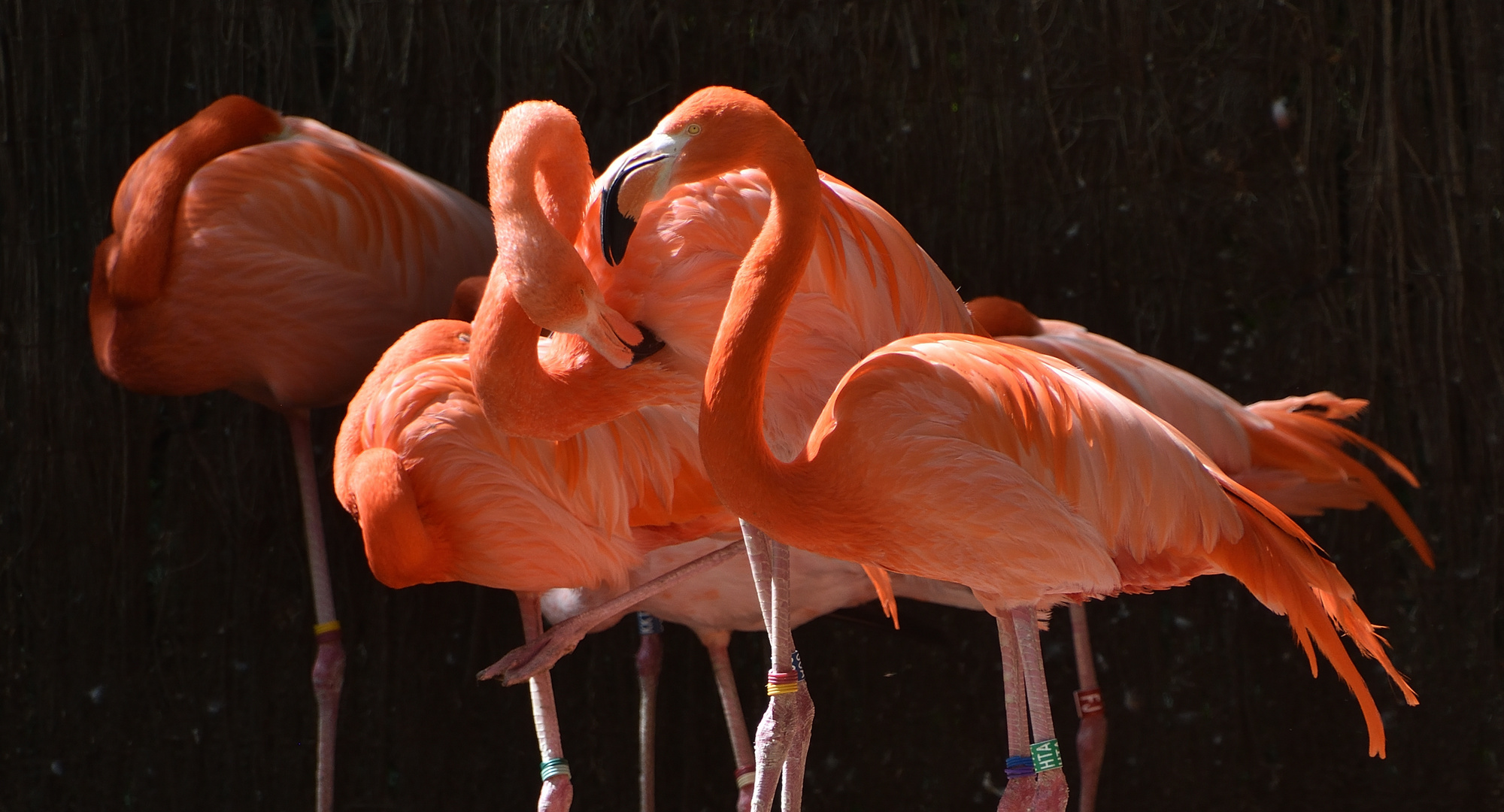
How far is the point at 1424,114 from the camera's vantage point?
3348 millimetres

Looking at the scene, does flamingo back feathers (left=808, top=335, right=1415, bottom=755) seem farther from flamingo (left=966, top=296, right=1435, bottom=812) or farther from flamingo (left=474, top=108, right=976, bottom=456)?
flamingo (left=966, top=296, right=1435, bottom=812)

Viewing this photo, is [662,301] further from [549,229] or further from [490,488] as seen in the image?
[490,488]

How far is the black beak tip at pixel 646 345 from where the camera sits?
2.20 metres

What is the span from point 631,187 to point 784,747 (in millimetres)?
1046

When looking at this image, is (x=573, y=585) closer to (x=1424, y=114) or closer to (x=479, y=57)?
(x=479, y=57)

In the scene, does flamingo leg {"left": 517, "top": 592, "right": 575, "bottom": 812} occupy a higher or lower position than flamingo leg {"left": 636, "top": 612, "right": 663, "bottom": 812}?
higher

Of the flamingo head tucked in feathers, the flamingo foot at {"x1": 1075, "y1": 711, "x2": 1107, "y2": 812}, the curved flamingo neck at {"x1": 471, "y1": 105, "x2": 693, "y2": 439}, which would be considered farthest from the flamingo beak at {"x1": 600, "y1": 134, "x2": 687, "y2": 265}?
the flamingo foot at {"x1": 1075, "y1": 711, "x2": 1107, "y2": 812}

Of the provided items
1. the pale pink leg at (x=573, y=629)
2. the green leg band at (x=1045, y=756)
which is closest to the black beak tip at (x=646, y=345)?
the pale pink leg at (x=573, y=629)

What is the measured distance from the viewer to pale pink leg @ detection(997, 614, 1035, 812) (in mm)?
2232

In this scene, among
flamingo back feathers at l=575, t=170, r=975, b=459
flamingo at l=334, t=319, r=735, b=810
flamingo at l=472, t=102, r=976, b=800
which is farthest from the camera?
flamingo at l=334, t=319, r=735, b=810

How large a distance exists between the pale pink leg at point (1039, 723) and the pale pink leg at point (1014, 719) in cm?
3

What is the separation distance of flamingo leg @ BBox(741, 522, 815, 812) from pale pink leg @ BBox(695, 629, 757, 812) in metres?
0.69

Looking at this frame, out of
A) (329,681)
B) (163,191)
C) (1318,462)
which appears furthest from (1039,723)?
(163,191)

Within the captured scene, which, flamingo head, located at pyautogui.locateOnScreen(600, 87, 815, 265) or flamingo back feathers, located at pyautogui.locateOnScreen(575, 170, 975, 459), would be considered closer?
flamingo head, located at pyautogui.locateOnScreen(600, 87, 815, 265)
